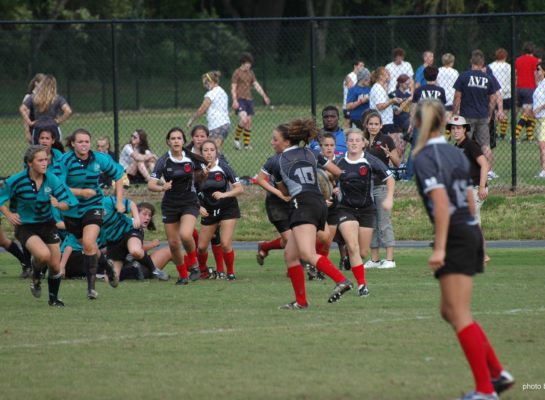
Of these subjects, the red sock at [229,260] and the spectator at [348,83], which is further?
the spectator at [348,83]

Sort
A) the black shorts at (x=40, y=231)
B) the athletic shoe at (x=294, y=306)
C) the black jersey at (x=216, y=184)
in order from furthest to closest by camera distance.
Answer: the black jersey at (x=216, y=184) → the black shorts at (x=40, y=231) → the athletic shoe at (x=294, y=306)

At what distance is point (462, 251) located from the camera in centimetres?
763

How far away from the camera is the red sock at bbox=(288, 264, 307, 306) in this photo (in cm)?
1131

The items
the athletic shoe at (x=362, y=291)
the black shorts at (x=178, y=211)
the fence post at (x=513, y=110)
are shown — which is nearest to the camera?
the athletic shoe at (x=362, y=291)

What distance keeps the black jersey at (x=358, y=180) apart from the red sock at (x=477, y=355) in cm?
625

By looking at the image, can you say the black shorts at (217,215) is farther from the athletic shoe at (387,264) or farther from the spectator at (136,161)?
the spectator at (136,161)

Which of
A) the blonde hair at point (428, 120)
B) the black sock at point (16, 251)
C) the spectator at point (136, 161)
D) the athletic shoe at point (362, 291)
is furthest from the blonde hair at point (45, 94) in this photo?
the blonde hair at point (428, 120)

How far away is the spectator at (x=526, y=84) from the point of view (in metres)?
24.6

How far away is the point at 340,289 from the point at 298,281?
404 millimetres

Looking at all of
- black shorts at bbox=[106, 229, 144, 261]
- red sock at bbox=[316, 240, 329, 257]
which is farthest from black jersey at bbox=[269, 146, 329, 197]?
black shorts at bbox=[106, 229, 144, 261]

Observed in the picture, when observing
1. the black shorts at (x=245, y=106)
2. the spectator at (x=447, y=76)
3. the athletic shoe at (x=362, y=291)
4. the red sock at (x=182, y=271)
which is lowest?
the red sock at (x=182, y=271)

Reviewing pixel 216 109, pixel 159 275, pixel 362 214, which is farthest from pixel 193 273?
pixel 216 109

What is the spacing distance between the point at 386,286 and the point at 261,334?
133 inches

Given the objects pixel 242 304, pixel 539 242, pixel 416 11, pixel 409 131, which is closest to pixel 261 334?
pixel 242 304
